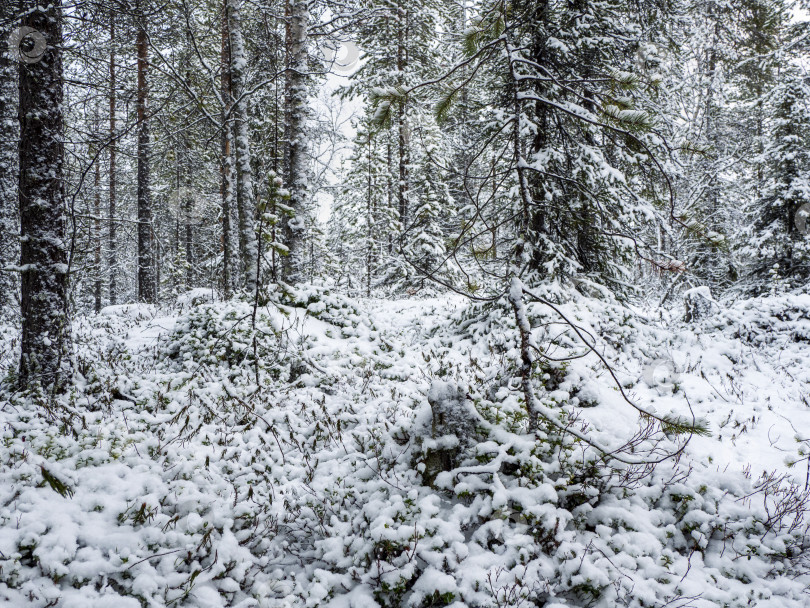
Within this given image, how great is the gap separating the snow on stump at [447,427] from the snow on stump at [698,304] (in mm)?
7903

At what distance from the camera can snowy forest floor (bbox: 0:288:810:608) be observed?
9.25ft

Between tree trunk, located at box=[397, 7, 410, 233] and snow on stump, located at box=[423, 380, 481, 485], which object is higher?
tree trunk, located at box=[397, 7, 410, 233]

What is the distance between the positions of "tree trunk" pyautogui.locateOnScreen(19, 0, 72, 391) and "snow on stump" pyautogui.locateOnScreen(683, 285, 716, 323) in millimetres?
11323

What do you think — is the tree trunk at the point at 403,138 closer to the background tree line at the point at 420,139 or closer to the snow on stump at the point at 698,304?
the background tree line at the point at 420,139

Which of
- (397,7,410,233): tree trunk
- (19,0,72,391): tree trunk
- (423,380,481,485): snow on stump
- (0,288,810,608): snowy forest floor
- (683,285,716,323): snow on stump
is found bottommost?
(0,288,810,608): snowy forest floor

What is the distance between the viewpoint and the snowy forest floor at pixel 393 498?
2.82 metres

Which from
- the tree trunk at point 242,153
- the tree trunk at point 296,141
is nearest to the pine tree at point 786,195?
the tree trunk at point 296,141

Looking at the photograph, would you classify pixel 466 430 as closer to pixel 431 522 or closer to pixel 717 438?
pixel 431 522

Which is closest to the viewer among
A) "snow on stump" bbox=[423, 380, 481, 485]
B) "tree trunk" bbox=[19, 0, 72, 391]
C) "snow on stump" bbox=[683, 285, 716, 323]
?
"snow on stump" bbox=[423, 380, 481, 485]

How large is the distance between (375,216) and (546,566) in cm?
1746

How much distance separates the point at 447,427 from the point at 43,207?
5.23m

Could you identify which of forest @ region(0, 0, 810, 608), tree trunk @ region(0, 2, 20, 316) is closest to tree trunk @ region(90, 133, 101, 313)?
forest @ region(0, 0, 810, 608)

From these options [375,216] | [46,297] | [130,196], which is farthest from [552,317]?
[130,196]

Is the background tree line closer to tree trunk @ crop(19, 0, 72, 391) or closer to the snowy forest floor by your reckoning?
tree trunk @ crop(19, 0, 72, 391)
